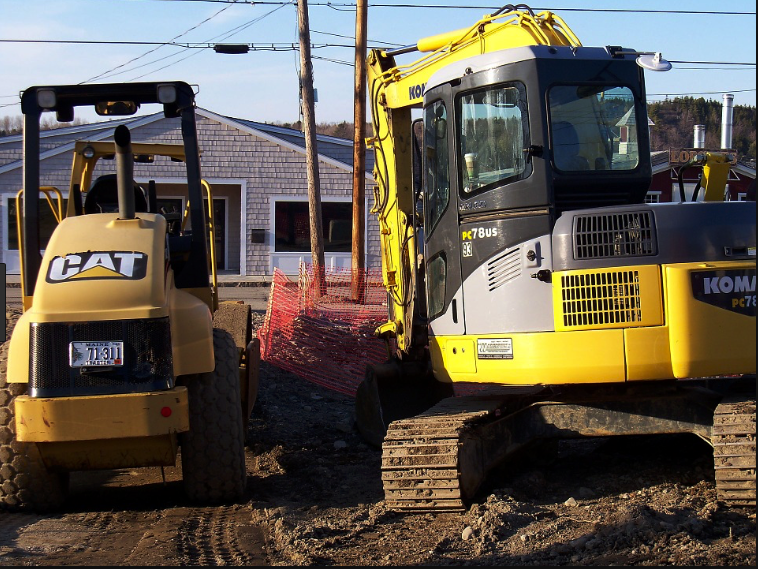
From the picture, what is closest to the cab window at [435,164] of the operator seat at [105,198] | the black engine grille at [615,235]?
the black engine grille at [615,235]

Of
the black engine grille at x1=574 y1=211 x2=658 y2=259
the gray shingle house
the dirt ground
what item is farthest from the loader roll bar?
the gray shingle house

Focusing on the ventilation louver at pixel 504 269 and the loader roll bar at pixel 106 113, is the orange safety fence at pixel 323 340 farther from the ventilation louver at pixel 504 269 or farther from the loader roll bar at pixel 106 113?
the ventilation louver at pixel 504 269

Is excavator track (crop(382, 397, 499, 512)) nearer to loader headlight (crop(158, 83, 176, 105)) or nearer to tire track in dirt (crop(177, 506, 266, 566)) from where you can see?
tire track in dirt (crop(177, 506, 266, 566))

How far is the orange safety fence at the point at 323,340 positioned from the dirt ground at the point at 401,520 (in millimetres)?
3958

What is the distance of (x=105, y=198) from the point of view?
780cm

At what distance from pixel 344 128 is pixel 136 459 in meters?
71.7

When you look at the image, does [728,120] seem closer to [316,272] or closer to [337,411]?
[316,272]

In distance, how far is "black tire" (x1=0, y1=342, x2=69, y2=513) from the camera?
628 cm

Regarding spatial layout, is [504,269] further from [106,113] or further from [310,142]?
[310,142]

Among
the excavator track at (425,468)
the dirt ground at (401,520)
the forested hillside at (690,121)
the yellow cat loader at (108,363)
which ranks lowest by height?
the dirt ground at (401,520)

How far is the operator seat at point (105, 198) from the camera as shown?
25.4 ft

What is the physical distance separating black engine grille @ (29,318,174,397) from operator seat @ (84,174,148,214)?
1943 mm

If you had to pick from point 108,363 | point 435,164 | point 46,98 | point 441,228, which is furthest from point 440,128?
point 108,363

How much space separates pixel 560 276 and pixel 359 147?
42.8 ft
